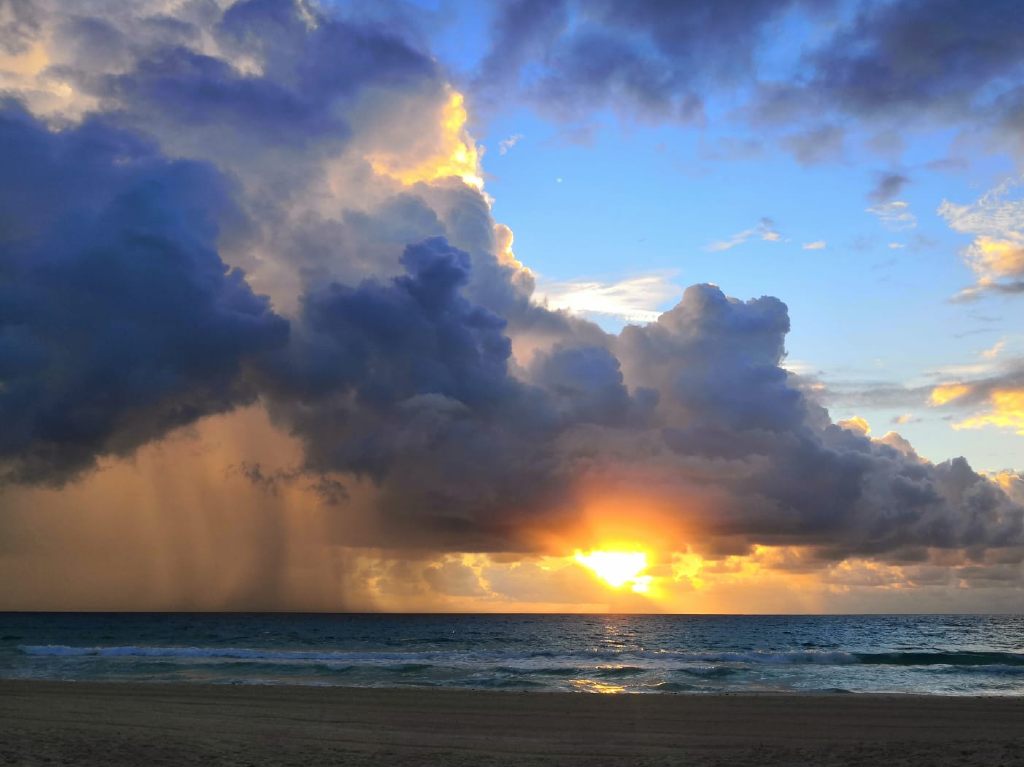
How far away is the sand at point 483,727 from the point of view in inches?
671

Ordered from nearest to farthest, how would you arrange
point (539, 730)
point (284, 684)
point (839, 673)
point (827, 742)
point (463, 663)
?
1. point (827, 742)
2. point (539, 730)
3. point (284, 684)
4. point (839, 673)
5. point (463, 663)

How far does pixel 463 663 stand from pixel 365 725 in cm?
2865

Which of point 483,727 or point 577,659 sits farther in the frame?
point 577,659

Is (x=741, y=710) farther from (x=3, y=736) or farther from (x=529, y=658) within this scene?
(x=529, y=658)

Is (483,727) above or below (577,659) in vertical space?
above

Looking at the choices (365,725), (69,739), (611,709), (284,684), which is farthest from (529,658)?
(69,739)

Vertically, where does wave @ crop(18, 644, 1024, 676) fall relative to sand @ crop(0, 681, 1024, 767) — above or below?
below

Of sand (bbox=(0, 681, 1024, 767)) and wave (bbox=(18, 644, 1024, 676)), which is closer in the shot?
sand (bbox=(0, 681, 1024, 767))

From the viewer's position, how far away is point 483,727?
22438mm

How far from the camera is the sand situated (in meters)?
17.0

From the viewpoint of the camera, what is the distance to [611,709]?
26.6 m

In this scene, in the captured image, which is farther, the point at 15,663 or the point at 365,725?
the point at 15,663

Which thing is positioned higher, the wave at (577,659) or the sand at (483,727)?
the sand at (483,727)

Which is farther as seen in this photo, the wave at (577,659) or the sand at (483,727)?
the wave at (577,659)
